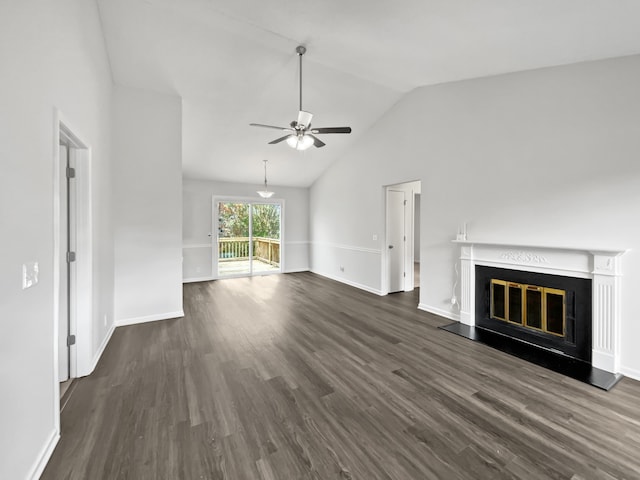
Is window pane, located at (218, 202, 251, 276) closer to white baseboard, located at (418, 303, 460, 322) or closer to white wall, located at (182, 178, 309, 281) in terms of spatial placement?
white wall, located at (182, 178, 309, 281)

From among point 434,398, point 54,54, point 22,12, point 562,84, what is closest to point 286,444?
point 434,398

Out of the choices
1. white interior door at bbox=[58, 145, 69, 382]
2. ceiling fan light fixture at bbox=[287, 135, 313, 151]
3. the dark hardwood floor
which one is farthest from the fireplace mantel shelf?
white interior door at bbox=[58, 145, 69, 382]

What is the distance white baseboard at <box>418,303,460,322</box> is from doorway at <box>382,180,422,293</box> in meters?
1.13

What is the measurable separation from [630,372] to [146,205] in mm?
5749

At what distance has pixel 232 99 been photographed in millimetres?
4277

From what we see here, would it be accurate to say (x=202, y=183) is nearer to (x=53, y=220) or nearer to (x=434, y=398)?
(x=53, y=220)

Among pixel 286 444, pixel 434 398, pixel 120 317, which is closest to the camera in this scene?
pixel 286 444

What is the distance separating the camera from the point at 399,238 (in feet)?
19.0

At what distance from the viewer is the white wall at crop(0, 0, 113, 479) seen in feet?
4.19

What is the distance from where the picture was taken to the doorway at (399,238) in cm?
557

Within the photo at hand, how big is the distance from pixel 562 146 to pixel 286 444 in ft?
12.6

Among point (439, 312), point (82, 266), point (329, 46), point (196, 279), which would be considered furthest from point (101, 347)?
point (439, 312)

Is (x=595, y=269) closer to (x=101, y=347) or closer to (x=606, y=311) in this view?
(x=606, y=311)

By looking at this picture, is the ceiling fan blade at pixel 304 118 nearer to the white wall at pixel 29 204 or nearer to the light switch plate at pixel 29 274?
the white wall at pixel 29 204
